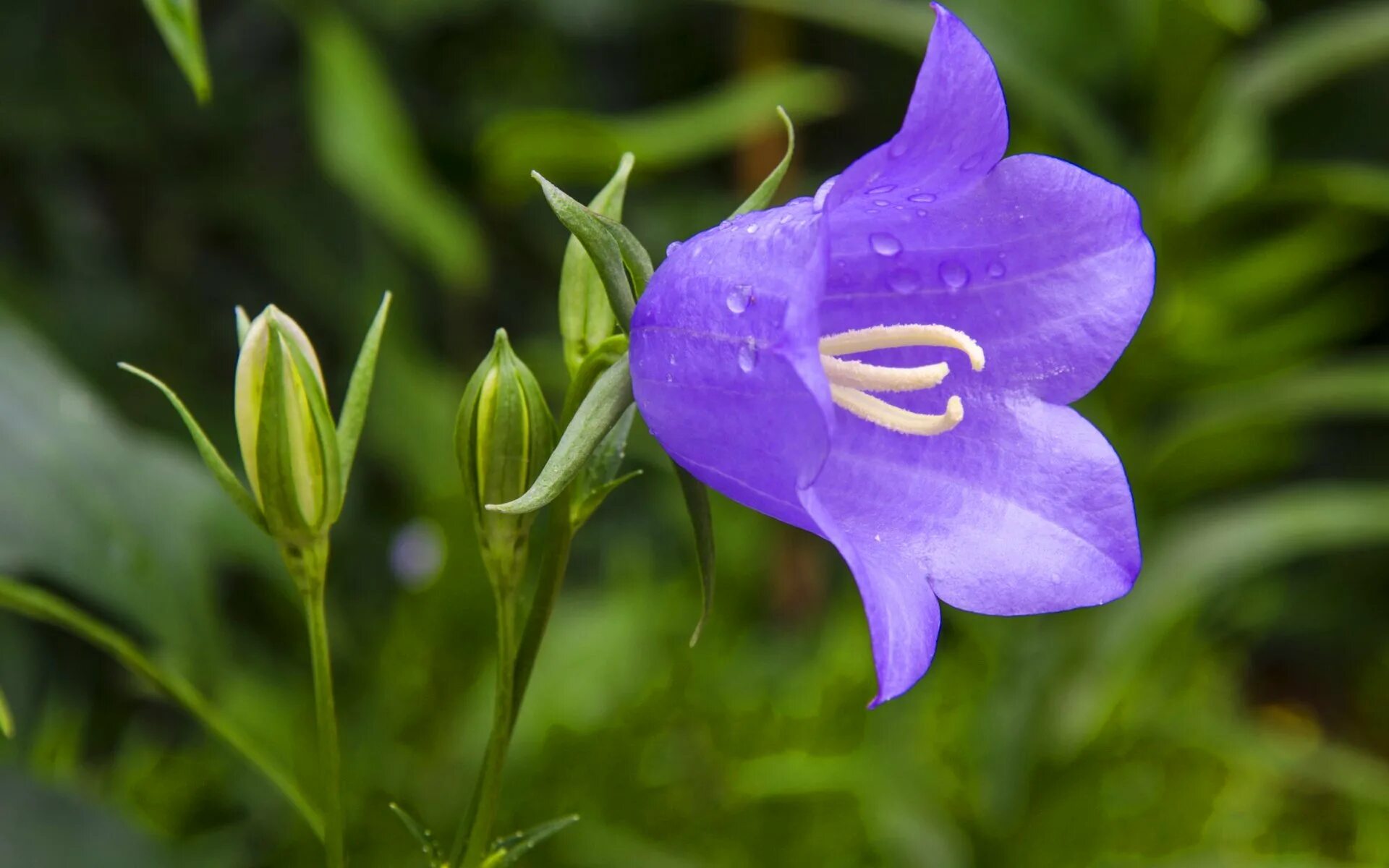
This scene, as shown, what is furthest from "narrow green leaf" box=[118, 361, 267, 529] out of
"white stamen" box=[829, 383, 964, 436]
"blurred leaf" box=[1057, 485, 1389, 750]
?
"blurred leaf" box=[1057, 485, 1389, 750]

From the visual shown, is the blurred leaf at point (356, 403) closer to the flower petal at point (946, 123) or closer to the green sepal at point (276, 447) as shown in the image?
the green sepal at point (276, 447)

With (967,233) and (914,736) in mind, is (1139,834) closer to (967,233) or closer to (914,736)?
(914,736)

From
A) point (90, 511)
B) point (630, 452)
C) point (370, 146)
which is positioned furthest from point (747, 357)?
point (630, 452)

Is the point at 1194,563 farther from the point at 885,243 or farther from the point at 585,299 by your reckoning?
the point at 585,299

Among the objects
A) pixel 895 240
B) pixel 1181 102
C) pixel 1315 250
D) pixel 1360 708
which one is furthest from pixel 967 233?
pixel 1360 708

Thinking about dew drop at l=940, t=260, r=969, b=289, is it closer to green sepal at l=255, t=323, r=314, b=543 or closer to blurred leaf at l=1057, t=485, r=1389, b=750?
green sepal at l=255, t=323, r=314, b=543

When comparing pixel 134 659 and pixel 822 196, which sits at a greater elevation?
pixel 822 196

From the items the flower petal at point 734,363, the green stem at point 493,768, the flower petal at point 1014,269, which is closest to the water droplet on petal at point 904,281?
the flower petal at point 1014,269
